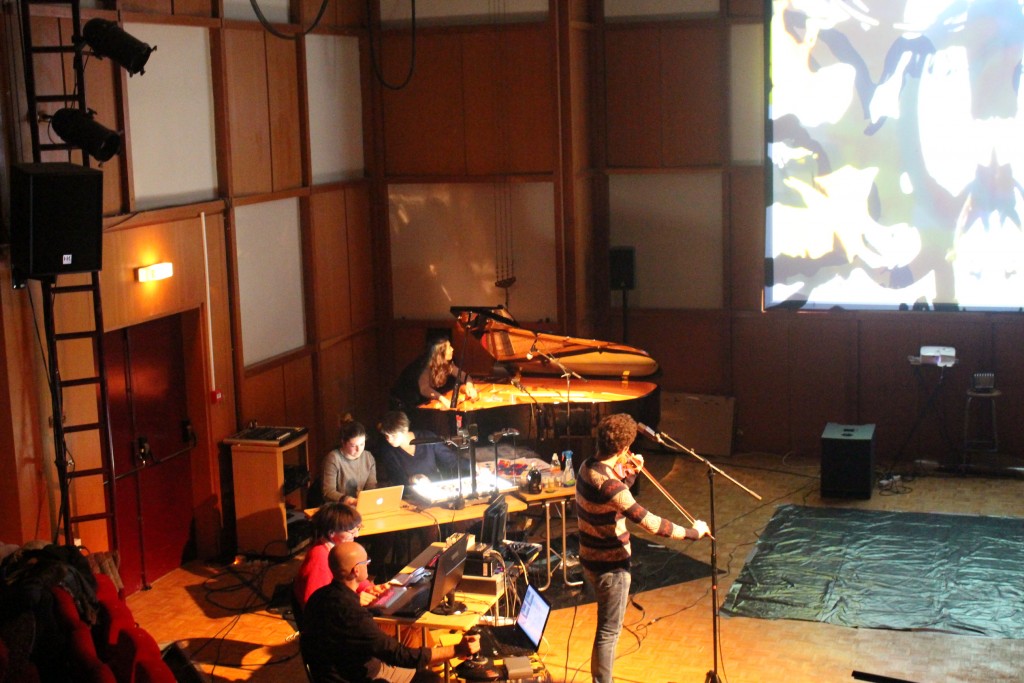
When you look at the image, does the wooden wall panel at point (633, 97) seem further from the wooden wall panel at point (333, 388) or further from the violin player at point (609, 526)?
the violin player at point (609, 526)

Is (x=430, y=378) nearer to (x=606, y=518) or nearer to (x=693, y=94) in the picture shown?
(x=606, y=518)

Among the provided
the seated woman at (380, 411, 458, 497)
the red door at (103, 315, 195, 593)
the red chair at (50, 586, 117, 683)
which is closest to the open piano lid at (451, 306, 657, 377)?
the seated woman at (380, 411, 458, 497)

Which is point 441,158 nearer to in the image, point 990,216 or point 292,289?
point 292,289

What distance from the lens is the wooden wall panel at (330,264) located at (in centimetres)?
1001

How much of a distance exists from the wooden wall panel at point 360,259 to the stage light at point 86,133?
3.98m

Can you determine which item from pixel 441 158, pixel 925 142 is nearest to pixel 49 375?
pixel 441 158

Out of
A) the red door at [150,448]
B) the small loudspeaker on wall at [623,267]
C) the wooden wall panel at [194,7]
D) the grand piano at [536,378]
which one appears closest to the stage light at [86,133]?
the red door at [150,448]

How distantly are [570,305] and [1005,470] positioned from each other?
378 centimetres

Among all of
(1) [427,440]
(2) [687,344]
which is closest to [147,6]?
(1) [427,440]

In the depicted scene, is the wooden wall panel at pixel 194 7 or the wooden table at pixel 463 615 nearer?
the wooden table at pixel 463 615

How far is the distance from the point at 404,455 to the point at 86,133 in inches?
109

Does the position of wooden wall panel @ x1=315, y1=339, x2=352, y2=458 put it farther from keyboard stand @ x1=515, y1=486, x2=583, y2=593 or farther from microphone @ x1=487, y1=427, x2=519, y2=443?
keyboard stand @ x1=515, y1=486, x2=583, y2=593

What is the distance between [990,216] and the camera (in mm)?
9836

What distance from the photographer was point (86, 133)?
21.6ft
